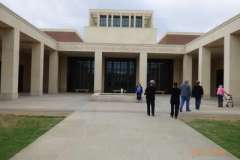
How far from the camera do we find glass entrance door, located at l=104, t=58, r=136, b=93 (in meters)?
47.4

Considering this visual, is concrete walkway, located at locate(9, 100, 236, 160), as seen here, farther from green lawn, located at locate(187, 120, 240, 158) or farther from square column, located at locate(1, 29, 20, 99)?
square column, located at locate(1, 29, 20, 99)

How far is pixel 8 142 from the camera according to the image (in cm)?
851

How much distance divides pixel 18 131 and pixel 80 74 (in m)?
36.9

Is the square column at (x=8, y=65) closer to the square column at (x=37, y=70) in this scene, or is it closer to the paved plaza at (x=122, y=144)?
the square column at (x=37, y=70)

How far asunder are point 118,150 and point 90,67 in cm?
3988

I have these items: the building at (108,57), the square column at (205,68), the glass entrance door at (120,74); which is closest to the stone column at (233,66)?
the building at (108,57)

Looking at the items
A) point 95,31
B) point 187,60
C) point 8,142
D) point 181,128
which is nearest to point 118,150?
point 8,142

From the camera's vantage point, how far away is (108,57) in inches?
1849

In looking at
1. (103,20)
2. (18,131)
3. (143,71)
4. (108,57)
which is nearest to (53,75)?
(108,57)

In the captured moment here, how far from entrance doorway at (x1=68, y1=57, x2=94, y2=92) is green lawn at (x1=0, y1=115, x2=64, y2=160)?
33447 millimetres

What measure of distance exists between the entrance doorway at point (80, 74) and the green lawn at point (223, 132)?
113 ft

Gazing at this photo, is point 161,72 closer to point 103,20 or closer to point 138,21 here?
point 138,21

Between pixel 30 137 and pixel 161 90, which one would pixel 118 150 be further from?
pixel 161 90

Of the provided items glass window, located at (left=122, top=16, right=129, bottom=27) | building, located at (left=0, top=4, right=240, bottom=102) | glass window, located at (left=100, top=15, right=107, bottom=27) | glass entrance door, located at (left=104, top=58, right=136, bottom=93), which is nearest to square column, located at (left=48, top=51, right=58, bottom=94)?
building, located at (left=0, top=4, right=240, bottom=102)
